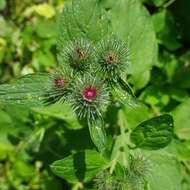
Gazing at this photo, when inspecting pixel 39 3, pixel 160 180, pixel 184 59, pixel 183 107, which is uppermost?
pixel 39 3

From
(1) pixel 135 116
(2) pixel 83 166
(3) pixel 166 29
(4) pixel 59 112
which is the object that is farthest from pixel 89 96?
(3) pixel 166 29

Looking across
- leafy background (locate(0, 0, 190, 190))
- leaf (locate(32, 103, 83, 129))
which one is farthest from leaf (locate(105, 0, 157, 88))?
leaf (locate(32, 103, 83, 129))

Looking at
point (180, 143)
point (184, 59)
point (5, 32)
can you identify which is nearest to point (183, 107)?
point (180, 143)

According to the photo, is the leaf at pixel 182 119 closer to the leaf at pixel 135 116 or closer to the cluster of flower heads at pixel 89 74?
the leaf at pixel 135 116

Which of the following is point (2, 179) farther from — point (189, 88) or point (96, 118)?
point (96, 118)

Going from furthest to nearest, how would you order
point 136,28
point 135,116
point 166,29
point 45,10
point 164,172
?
point 45,10
point 166,29
point 135,116
point 136,28
point 164,172

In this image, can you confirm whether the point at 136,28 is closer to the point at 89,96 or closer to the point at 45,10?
the point at 89,96

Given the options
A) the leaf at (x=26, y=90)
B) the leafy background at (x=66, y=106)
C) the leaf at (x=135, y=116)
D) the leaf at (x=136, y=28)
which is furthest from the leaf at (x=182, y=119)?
the leaf at (x=26, y=90)
